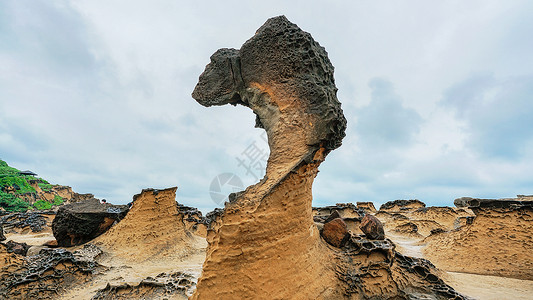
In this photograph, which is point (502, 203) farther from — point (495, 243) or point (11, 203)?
point (11, 203)

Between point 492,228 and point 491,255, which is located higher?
point 492,228

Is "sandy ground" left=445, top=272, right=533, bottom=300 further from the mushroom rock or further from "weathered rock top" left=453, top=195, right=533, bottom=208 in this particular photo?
"weathered rock top" left=453, top=195, right=533, bottom=208

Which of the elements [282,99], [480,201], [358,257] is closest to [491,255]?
[480,201]

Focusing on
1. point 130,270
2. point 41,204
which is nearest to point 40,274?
point 130,270

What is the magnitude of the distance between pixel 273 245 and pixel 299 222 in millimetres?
491

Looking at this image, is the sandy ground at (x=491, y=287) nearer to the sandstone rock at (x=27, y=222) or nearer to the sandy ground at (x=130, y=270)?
the sandy ground at (x=130, y=270)

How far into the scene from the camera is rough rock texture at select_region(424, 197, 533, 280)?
5336 millimetres

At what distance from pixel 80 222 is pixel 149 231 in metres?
2.22

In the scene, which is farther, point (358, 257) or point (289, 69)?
point (358, 257)

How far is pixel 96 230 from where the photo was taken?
26.2 feet

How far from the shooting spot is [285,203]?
10.1ft

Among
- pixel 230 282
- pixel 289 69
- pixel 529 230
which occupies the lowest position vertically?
pixel 529 230

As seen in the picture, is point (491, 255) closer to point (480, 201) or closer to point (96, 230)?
point (480, 201)

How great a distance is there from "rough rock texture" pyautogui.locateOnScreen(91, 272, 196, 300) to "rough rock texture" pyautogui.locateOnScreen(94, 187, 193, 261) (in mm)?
2735
